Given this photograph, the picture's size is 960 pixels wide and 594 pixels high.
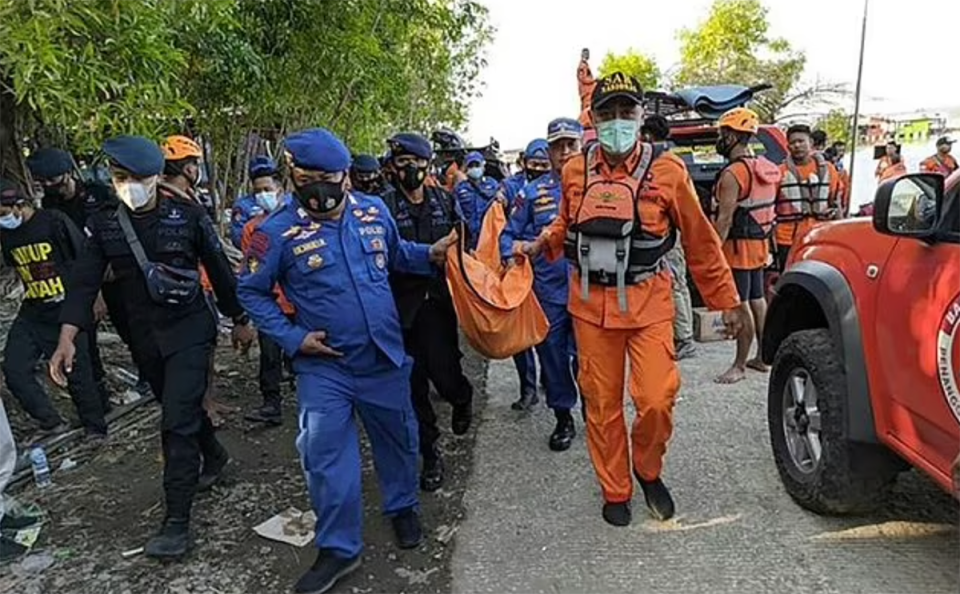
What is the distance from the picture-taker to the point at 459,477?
4.12m

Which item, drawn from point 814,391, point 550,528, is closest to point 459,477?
point 550,528

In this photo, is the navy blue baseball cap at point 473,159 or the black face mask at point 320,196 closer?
the black face mask at point 320,196

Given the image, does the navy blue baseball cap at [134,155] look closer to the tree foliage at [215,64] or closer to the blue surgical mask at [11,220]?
the tree foliage at [215,64]

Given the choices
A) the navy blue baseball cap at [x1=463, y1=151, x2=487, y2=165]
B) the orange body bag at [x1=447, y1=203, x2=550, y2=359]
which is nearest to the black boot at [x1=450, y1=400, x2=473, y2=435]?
the orange body bag at [x1=447, y1=203, x2=550, y2=359]

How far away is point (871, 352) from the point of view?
2.98m

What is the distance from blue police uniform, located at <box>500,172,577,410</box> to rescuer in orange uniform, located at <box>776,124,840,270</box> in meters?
2.27

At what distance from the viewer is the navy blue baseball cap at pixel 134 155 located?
333 cm

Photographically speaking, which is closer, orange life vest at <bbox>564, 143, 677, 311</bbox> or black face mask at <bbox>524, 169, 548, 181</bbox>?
orange life vest at <bbox>564, 143, 677, 311</bbox>

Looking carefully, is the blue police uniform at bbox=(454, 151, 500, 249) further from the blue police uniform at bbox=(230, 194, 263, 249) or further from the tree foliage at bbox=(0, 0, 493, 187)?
the tree foliage at bbox=(0, 0, 493, 187)

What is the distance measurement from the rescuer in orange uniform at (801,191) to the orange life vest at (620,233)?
2971 mm

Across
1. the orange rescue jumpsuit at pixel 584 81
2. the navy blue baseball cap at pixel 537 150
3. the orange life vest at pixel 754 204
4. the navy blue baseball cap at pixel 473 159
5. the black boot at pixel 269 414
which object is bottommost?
the black boot at pixel 269 414

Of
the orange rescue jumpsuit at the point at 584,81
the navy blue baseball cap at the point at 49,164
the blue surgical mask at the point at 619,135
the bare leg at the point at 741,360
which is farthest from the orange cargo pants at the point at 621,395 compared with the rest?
the orange rescue jumpsuit at the point at 584,81

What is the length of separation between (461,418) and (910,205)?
2.68 meters

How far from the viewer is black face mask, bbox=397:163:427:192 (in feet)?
13.2
